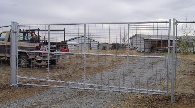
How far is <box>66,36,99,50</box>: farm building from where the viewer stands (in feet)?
33.5

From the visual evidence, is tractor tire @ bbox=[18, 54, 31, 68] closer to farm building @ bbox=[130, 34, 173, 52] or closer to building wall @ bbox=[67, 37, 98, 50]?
building wall @ bbox=[67, 37, 98, 50]

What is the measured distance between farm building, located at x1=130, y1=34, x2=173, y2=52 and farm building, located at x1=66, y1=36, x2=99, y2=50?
1.56 meters

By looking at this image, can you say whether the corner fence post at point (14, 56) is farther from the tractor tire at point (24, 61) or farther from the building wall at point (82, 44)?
the tractor tire at point (24, 61)

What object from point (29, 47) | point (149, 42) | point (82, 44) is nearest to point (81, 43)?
point (82, 44)

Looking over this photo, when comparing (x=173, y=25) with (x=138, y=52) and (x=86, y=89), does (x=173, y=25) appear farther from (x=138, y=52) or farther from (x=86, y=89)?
(x=86, y=89)

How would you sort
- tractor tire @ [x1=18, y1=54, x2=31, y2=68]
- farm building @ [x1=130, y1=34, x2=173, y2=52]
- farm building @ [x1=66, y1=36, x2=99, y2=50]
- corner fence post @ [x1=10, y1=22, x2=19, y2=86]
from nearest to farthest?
farm building @ [x1=130, y1=34, x2=173, y2=52], farm building @ [x1=66, y1=36, x2=99, y2=50], corner fence post @ [x1=10, y1=22, x2=19, y2=86], tractor tire @ [x1=18, y1=54, x2=31, y2=68]

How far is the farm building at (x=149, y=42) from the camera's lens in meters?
8.84

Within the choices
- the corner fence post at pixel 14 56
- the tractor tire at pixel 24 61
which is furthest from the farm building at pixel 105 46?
the tractor tire at pixel 24 61

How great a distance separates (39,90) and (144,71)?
265 inches

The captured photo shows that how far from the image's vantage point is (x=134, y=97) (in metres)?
9.06

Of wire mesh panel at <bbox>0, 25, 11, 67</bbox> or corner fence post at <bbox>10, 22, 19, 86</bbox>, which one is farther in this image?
wire mesh panel at <bbox>0, 25, 11, 67</bbox>

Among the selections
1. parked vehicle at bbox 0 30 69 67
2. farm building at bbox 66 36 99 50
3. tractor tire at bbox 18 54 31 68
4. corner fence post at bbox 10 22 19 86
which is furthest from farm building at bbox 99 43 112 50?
tractor tire at bbox 18 54 31 68

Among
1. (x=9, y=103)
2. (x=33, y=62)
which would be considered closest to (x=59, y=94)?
(x=9, y=103)

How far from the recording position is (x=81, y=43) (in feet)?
33.9
